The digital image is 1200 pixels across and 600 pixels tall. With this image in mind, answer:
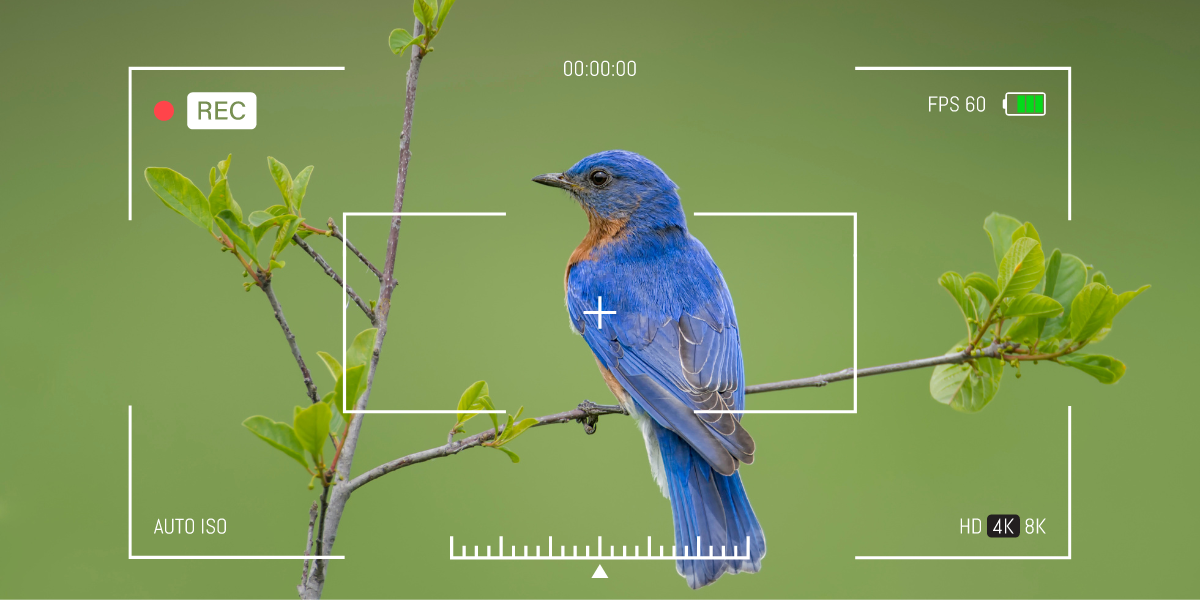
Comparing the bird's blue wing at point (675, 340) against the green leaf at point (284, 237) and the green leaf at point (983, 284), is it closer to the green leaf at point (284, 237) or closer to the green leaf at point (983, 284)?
the green leaf at point (983, 284)

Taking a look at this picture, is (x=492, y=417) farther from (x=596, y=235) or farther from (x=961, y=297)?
(x=596, y=235)

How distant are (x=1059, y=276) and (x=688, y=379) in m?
1.23

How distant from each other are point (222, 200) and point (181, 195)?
9 cm

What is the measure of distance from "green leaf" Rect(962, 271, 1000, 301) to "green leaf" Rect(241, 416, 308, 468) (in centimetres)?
179

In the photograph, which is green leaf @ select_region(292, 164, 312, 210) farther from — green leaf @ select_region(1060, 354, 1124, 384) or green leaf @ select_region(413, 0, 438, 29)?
green leaf @ select_region(1060, 354, 1124, 384)

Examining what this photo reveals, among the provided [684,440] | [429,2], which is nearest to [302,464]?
[429,2]

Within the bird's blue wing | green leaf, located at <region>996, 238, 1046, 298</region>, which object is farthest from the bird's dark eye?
green leaf, located at <region>996, 238, 1046, 298</region>

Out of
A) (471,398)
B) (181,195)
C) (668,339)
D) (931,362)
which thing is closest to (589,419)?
(668,339)

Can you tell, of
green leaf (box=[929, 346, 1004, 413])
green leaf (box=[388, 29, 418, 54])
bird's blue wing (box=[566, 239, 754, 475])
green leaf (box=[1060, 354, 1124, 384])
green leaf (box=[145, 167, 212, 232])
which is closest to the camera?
green leaf (box=[145, 167, 212, 232])

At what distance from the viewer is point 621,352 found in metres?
3.13

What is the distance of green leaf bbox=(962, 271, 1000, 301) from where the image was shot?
7.23 feet

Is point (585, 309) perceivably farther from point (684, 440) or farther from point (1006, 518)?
point (1006, 518)

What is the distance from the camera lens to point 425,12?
6.64ft

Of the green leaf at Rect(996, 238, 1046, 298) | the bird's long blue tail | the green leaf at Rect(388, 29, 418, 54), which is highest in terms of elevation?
the green leaf at Rect(388, 29, 418, 54)
